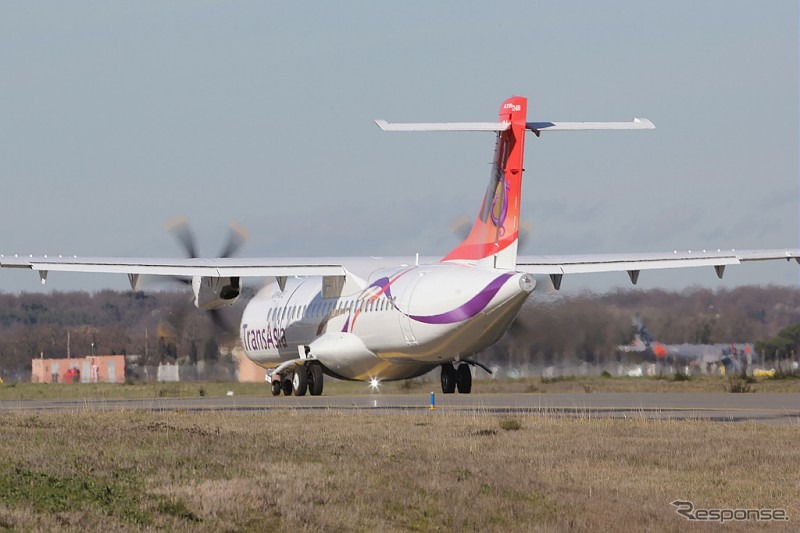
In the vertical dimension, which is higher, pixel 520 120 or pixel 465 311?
pixel 520 120

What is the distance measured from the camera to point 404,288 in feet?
113

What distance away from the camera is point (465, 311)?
3181 centimetres

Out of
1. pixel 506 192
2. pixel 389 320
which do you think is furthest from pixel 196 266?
pixel 506 192

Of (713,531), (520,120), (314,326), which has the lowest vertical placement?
(713,531)

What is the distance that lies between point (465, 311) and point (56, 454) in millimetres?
16489

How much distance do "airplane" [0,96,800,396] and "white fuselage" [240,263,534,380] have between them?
40mm

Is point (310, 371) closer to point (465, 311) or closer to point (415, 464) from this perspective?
point (465, 311)

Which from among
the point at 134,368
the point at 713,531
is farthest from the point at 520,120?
the point at 134,368

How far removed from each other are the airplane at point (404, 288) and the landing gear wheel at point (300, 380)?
42mm

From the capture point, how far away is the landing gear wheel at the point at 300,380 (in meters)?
39.2

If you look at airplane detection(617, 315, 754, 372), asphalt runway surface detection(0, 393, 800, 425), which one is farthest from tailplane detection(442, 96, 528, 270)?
airplane detection(617, 315, 754, 372)

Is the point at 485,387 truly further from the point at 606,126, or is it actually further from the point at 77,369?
the point at 77,369

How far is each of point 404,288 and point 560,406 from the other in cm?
614
